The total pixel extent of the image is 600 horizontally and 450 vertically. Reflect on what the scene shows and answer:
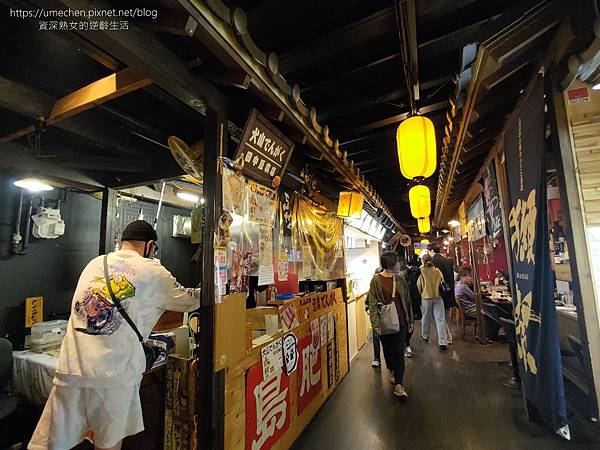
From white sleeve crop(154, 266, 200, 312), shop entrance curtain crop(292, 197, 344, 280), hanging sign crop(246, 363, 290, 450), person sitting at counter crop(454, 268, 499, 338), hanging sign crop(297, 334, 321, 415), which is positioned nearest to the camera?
white sleeve crop(154, 266, 200, 312)

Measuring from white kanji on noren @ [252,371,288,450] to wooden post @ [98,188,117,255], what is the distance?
129 inches

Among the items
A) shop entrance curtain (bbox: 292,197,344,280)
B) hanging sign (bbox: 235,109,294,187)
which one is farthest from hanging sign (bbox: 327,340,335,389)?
hanging sign (bbox: 235,109,294,187)

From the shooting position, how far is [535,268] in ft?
8.05

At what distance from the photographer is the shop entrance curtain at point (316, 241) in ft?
13.3

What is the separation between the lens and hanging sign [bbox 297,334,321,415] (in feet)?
11.3

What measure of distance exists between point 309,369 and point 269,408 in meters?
0.98

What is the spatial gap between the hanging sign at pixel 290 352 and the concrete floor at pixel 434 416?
86cm

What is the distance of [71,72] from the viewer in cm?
247

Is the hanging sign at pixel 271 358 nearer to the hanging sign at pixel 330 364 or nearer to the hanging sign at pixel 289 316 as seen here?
the hanging sign at pixel 289 316

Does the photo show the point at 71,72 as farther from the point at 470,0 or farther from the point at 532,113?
the point at 532,113

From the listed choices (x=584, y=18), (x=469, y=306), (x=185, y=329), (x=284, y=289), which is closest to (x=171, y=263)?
(x=284, y=289)

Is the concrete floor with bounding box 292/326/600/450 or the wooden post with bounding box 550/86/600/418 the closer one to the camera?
the wooden post with bounding box 550/86/600/418

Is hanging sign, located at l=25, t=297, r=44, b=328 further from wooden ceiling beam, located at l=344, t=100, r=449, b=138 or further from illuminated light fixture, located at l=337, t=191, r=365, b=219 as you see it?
wooden ceiling beam, located at l=344, t=100, r=449, b=138

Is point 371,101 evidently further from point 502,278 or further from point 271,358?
point 502,278
